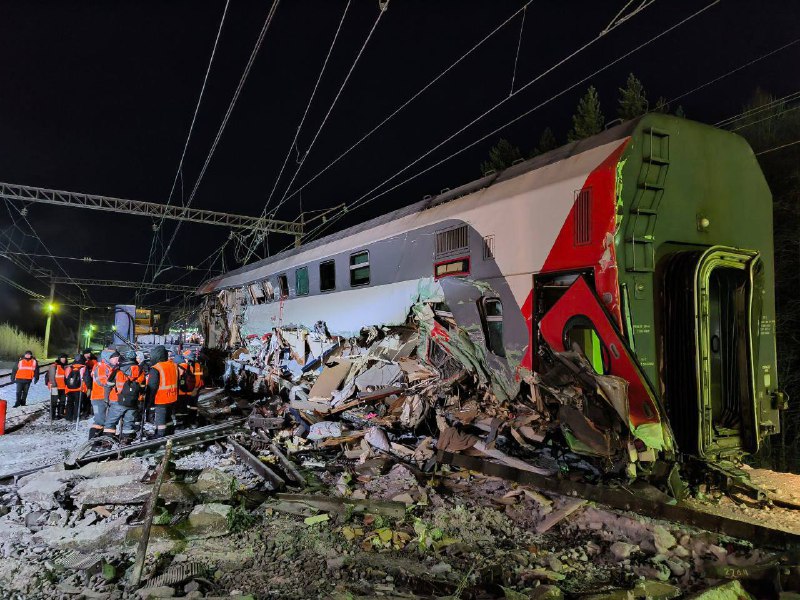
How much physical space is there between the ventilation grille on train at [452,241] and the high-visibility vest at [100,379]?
251 inches

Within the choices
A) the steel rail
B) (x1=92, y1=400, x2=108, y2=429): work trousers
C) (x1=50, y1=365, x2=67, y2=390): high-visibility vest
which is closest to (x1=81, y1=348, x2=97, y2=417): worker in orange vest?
(x1=50, y1=365, x2=67, y2=390): high-visibility vest

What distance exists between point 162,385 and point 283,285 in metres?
4.20

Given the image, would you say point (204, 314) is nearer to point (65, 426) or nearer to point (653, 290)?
point (65, 426)

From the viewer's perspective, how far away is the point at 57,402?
→ 34.1ft

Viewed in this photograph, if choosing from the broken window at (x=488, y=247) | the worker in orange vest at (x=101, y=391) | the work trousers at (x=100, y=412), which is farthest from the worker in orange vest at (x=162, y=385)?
the broken window at (x=488, y=247)

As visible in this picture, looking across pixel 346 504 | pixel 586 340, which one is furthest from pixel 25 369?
pixel 586 340

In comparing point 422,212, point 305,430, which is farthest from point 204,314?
point 422,212

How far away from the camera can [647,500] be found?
13.6 feet

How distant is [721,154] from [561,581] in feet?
15.0

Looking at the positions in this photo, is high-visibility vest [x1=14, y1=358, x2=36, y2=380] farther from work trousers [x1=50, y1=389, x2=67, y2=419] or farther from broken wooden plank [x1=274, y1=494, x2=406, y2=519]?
broken wooden plank [x1=274, y1=494, x2=406, y2=519]

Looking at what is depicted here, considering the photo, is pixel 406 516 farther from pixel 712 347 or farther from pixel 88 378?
pixel 88 378

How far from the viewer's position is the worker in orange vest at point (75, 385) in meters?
10.1

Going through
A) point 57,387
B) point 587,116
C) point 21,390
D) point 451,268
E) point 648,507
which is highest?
point 587,116

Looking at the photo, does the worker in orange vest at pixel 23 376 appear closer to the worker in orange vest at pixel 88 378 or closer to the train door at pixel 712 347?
the worker in orange vest at pixel 88 378
